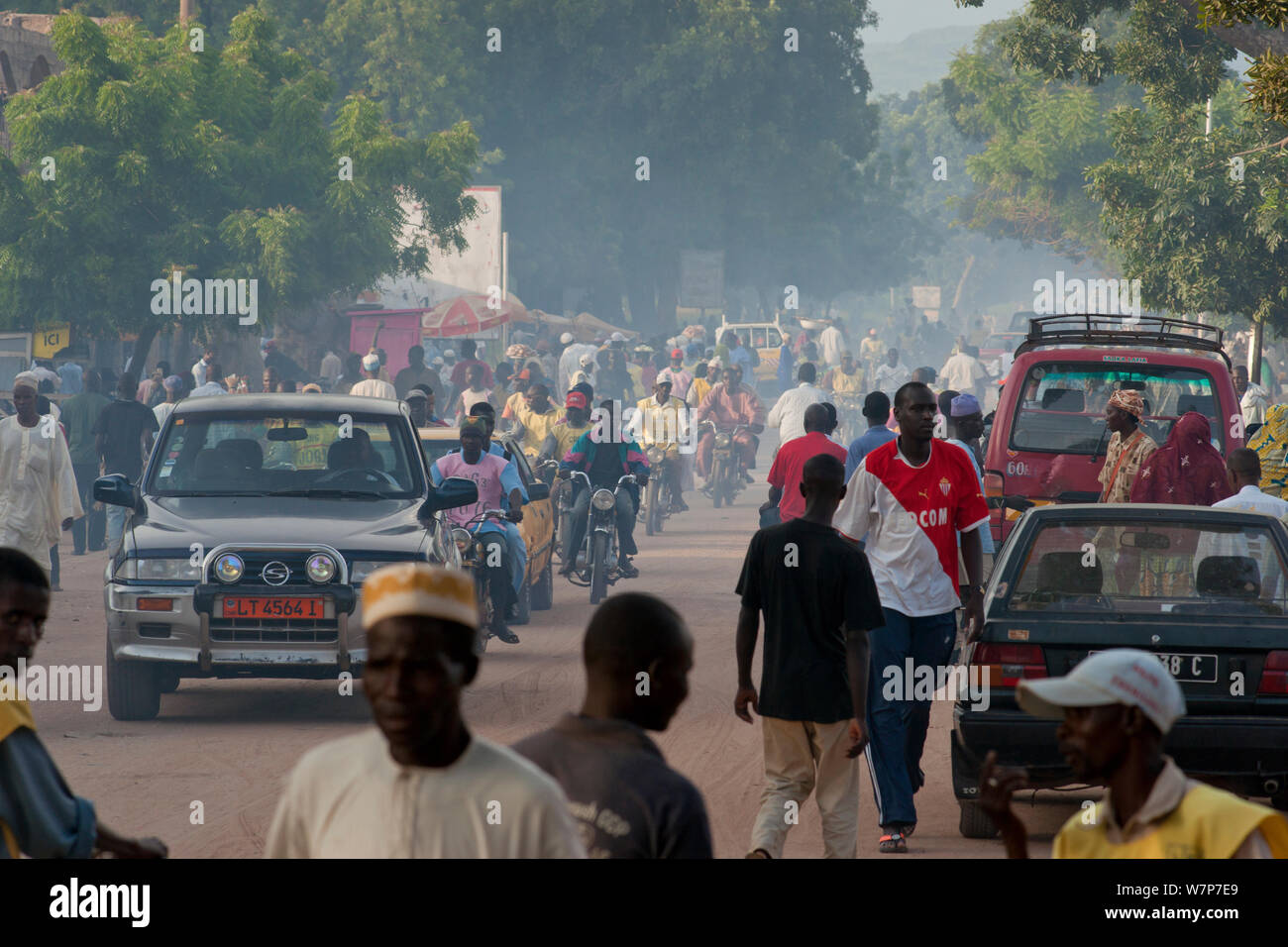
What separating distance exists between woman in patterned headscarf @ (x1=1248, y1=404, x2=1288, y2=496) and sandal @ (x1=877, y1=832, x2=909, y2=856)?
5.97 m

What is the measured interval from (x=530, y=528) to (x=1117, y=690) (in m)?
11.9

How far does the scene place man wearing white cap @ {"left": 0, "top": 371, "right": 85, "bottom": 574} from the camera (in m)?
13.3

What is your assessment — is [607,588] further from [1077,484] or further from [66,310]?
[66,310]

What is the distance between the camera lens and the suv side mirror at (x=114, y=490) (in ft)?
34.4

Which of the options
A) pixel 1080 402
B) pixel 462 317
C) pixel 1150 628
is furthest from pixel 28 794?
pixel 462 317

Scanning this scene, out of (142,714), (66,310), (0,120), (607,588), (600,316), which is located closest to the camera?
(142,714)

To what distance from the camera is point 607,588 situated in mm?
17484

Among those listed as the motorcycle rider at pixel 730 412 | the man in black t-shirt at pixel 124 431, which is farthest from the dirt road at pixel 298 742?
the motorcycle rider at pixel 730 412

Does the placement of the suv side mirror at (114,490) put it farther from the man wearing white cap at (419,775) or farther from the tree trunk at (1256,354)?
the tree trunk at (1256,354)

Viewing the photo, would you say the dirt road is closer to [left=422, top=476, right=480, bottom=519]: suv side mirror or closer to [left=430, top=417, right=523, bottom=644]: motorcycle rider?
[left=430, top=417, right=523, bottom=644]: motorcycle rider

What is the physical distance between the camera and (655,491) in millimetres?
23578

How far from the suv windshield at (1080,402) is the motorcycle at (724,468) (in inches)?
573
